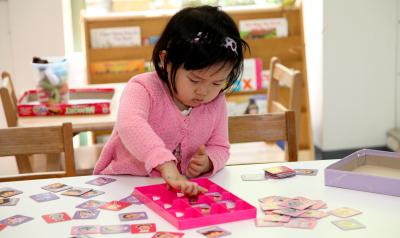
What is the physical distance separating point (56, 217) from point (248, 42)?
2.80m

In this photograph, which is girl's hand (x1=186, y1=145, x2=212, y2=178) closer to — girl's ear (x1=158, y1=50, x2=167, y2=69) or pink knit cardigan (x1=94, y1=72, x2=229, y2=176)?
pink knit cardigan (x1=94, y1=72, x2=229, y2=176)

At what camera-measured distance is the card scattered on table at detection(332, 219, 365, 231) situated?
3.99 ft

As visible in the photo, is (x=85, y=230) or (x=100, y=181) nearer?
(x=85, y=230)

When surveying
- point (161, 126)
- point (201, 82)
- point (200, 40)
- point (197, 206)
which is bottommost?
point (197, 206)

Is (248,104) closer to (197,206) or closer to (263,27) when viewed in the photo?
(263,27)

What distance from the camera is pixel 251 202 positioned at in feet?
4.54

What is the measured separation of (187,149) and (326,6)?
8.23ft

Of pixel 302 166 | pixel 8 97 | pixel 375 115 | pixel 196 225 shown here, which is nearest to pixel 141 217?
pixel 196 225

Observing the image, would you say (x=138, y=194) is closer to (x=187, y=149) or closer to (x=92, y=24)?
(x=187, y=149)

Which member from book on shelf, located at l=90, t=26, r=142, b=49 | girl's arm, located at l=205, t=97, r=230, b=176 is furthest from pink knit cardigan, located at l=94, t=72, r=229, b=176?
book on shelf, located at l=90, t=26, r=142, b=49

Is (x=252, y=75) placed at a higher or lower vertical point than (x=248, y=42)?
lower

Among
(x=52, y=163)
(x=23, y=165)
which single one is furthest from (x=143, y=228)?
(x=52, y=163)

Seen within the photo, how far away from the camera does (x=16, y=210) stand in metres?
1.37

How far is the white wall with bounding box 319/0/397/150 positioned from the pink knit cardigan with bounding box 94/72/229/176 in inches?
95.6
